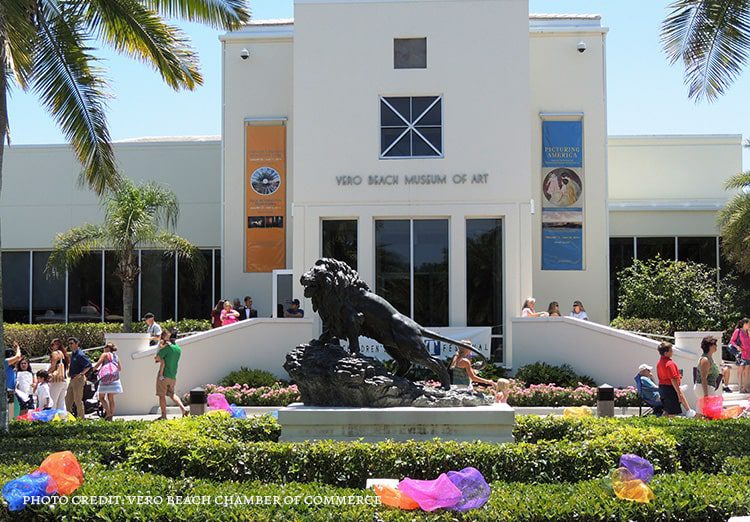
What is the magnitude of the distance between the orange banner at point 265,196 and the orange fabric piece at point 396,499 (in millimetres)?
20591

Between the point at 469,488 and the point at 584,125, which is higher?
the point at 584,125

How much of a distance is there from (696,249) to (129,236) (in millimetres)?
17459

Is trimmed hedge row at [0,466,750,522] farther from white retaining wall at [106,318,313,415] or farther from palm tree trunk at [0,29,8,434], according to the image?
white retaining wall at [106,318,313,415]

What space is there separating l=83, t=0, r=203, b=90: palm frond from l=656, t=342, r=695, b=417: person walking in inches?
344

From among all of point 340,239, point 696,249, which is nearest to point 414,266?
point 340,239

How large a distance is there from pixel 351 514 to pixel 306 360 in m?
4.36

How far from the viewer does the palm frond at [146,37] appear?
13789mm

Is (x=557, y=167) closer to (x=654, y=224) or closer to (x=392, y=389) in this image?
(x=654, y=224)

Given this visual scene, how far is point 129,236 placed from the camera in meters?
26.7

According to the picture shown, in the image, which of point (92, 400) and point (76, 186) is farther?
point (76, 186)

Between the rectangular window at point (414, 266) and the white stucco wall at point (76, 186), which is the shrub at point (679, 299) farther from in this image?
the white stucco wall at point (76, 186)

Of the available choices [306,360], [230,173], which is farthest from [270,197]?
[306,360]

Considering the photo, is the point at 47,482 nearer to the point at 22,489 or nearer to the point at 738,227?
the point at 22,489

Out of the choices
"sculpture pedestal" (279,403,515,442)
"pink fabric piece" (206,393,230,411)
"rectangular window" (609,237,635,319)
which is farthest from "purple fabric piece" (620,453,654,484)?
"rectangular window" (609,237,635,319)
